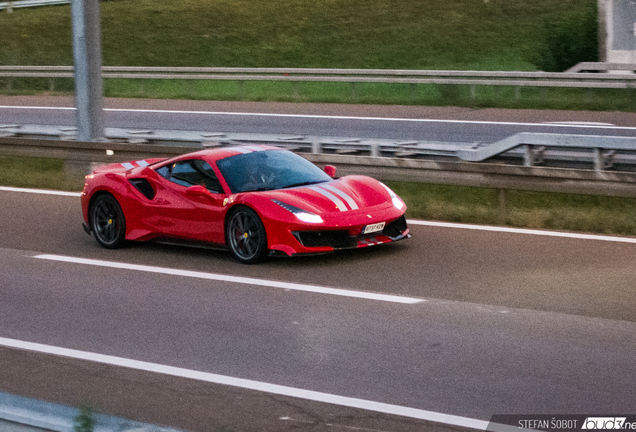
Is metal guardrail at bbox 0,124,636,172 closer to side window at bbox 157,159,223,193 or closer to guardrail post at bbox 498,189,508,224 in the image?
guardrail post at bbox 498,189,508,224

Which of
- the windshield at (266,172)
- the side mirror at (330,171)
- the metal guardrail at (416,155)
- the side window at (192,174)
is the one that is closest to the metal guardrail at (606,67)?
the metal guardrail at (416,155)

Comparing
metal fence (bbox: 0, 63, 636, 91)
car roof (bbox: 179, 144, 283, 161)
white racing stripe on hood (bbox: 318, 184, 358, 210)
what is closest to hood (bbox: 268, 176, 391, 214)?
white racing stripe on hood (bbox: 318, 184, 358, 210)

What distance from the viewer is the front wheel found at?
10.2 meters

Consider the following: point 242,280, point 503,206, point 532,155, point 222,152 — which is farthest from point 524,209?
point 242,280

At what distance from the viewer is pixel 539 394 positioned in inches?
242

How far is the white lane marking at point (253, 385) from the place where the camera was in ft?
19.1

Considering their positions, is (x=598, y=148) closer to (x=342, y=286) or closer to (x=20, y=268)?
(x=342, y=286)

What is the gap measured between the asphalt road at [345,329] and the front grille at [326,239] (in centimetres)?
25

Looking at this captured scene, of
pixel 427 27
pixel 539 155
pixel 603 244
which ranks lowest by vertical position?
pixel 603 244

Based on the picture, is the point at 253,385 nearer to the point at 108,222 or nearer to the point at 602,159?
the point at 108,222

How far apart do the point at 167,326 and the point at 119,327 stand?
1.30 ft

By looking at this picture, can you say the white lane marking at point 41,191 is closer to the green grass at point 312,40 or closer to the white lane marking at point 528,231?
the white lane marking at point 528,231

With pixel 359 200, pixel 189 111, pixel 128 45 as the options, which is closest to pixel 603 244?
pixel 359 200

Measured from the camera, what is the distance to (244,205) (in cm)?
1034
